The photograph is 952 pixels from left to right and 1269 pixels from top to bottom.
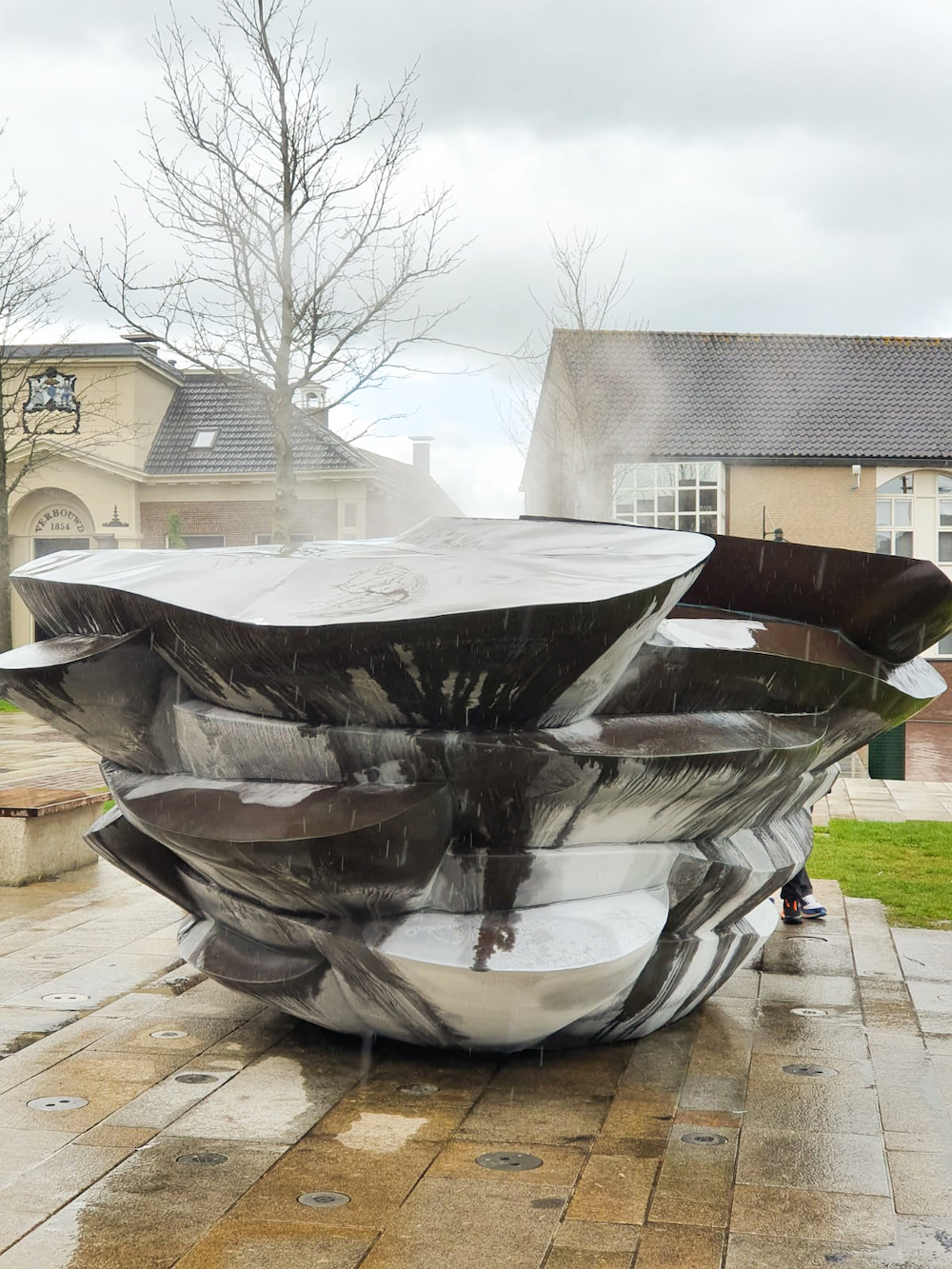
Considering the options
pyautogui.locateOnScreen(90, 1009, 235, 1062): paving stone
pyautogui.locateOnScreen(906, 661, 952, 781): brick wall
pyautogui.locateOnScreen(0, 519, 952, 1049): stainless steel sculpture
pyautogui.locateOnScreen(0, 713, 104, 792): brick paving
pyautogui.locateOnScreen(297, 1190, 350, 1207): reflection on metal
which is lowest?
pyautogui.locateOnScreen(906, 661, 952, 781): brick wall

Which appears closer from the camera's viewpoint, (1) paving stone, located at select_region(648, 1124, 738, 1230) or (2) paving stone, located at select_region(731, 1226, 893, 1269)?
(2) paving stone, located at select_region(731, 1226, 893, 1269)

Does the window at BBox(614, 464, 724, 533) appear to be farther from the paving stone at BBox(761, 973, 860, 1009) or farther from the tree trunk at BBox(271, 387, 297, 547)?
the paving stone at BBox(761, 973, 860, 1009)

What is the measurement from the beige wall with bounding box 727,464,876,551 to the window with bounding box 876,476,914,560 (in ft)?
1.23

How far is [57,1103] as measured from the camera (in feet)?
11.7

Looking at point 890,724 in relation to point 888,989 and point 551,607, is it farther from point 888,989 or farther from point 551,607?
point 551,607

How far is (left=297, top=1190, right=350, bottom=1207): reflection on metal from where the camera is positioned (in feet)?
9.53

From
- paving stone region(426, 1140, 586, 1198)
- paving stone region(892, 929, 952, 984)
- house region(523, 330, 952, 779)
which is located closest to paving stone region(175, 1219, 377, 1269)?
paving stone region(426, 1140, 586, 1198)

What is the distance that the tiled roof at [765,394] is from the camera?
26984 millimetres

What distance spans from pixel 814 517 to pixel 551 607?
82.8ft

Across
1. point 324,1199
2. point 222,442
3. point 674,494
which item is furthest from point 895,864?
point 222,442

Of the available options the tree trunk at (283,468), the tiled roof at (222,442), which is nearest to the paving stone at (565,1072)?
the tree trunk at (283,468)

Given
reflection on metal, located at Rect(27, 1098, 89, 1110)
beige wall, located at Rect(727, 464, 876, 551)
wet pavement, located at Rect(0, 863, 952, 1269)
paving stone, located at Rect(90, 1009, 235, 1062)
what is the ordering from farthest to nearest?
beige wall, located at Rect(727, 464, 876, 551) < paving stone, located at Rect(90, 1009, 235, 1062) < reflection on metal, located at Rect(27, 1098, 89, 1110) < wet pavement, located at Rect(0, 863, 952, 1269)

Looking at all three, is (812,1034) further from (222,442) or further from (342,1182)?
(222,442)

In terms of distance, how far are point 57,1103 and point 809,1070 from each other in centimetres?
215
